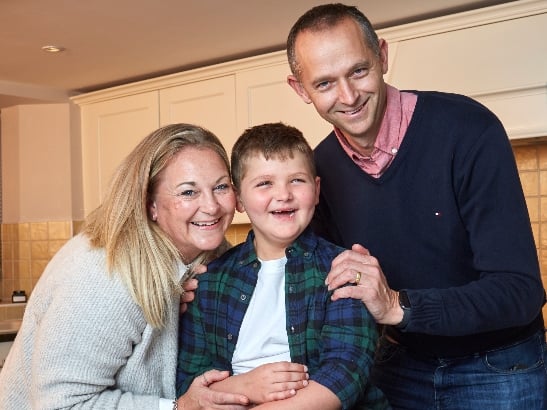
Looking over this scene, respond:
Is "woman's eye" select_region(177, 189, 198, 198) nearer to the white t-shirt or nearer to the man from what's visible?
the white t-shirt

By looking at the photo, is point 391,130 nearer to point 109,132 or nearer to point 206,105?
point 206,105

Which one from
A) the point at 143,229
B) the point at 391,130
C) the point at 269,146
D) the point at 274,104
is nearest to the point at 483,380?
the point at 391,130

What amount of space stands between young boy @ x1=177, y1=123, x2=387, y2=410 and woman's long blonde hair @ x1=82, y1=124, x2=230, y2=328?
0.33 feet

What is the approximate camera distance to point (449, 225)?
1.42m

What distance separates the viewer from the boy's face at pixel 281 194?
1.40 meters

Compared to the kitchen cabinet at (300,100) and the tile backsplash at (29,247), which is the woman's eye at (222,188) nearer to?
the kitchen cabinet at (300,100)

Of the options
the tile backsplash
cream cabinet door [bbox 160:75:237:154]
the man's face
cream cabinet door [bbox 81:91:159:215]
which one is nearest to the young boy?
the man's face

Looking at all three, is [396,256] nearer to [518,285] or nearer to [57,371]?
[518,285]

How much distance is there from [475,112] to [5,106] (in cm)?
366

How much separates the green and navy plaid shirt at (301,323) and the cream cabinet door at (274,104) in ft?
6.18

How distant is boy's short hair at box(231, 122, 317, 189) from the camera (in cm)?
142

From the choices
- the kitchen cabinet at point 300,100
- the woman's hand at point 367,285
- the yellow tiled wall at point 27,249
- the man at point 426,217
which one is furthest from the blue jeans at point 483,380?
the yellow tiled wall at point 27,249

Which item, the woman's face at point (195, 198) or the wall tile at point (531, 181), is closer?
the woman's face at point (195, 198)

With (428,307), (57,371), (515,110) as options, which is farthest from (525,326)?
(515,110)
